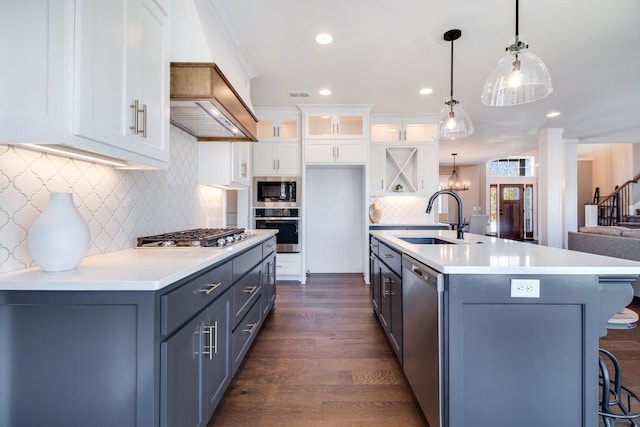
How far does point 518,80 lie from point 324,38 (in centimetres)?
177

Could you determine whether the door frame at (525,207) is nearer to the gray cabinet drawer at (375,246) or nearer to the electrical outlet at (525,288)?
the gray cabinet drawer at (375,246)

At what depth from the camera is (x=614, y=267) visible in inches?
48.3

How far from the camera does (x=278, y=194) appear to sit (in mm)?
4617

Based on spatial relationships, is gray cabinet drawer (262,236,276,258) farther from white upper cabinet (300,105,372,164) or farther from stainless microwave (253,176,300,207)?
white upper cabinet (300,105,372,164)

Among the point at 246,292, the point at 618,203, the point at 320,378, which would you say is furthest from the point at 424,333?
the point at 618,203

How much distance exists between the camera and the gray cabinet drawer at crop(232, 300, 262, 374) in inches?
73.3

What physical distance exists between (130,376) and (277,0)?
2619mm

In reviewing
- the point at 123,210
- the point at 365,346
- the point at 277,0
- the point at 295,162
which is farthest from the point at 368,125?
the point at 123,210

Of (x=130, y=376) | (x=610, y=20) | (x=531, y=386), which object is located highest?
(x=610, y=20)

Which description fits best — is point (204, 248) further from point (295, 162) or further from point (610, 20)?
point (610, 20)

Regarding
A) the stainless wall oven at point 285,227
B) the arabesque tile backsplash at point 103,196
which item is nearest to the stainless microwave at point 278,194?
the stainless wall oven at point 285,227

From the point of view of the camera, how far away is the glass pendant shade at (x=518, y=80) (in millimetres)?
1853

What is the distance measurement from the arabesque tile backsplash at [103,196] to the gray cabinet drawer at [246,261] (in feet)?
2.22

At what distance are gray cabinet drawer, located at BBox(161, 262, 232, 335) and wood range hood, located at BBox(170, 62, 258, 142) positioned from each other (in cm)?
105
